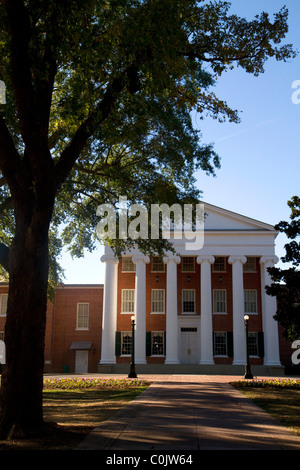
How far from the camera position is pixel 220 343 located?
41375 millimetres

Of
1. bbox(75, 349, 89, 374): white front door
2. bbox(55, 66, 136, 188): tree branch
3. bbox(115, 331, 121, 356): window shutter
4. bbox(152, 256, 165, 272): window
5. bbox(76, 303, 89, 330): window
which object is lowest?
bbox(75, 349, 89, 374): white front door

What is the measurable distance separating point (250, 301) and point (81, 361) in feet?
50.4

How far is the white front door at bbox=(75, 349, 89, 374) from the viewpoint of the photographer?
42.6m

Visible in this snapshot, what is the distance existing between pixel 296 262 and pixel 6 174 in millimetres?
13339

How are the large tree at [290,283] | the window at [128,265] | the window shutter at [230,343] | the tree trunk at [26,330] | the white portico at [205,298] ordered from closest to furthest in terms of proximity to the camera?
the tree trunk at [26,330], the large tree at [290,283], the white portico at [205,298], the window shutter at [230,343], the window at [128,265]

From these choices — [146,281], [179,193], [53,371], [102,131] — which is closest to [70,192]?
[179,193]

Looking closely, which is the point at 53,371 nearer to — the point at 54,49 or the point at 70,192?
the point at 70,192

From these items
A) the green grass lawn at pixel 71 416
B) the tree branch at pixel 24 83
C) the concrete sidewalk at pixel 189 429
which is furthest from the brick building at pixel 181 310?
the tree branch at pixel 24 83

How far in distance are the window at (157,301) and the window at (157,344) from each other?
1.92 m

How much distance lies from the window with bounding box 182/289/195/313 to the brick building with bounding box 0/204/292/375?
0.09 m

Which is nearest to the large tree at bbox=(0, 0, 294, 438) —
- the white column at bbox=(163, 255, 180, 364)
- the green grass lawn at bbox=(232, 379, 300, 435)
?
the green grass lawn at bbox=(232, 379, 300, 435)

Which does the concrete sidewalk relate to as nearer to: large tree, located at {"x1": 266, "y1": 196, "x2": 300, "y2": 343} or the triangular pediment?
large tree, located at {"x1": 266, "y1": 196, "x2": 300, "y2": 343}

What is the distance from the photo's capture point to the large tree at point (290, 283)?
1891 centimetres

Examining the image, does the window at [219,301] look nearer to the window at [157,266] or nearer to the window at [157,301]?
the window at [157,301]
